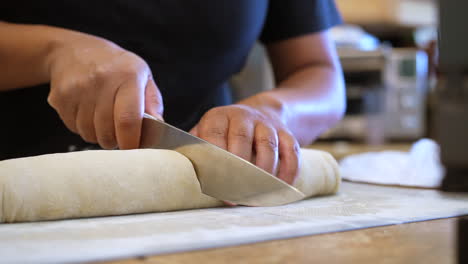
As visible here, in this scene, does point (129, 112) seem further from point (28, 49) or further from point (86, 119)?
point (28, 49)

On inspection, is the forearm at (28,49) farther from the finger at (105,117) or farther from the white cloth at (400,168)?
the white cloth at (400,168)

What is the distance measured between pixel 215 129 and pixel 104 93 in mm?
139

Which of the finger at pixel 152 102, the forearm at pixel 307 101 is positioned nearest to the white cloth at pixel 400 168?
the forearm at pixel 307 101

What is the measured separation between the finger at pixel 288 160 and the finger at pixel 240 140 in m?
0.04

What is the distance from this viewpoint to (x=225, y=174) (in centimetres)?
52

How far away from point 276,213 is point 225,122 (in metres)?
0.13

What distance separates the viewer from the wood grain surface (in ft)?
1.12

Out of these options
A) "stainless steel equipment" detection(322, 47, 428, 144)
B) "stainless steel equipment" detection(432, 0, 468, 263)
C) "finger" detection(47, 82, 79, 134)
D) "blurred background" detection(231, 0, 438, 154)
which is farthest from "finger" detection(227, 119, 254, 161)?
"stainless steel equipment" detection(322, 47, 428, 144)

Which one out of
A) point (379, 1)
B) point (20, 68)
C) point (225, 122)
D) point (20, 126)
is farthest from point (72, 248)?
point (379, 1)

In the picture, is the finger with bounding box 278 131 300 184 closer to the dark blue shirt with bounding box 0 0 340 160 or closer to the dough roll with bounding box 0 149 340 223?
the dough roll with bounding box 0 149 340 223

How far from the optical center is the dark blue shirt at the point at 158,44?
846mm

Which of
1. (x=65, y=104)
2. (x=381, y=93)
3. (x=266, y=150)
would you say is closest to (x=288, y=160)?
(x=266, y=150)

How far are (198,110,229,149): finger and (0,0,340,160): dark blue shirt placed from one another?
334 millimetres

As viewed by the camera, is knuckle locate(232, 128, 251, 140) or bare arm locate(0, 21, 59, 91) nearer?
knuckle locate(232, 128, 251, 140)
